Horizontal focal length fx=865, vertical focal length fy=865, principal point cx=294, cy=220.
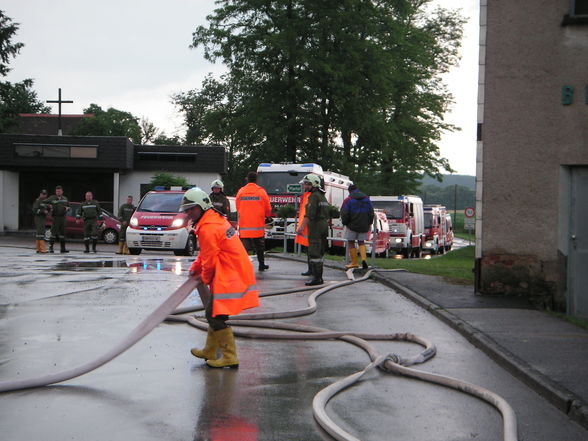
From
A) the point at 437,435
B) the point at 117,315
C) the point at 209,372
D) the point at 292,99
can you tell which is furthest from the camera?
the point at 292,99

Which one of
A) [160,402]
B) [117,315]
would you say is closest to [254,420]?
[160,402]

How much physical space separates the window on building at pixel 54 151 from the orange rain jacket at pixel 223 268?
3853 cm

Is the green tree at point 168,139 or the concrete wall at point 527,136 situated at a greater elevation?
the green tree at point 168,139

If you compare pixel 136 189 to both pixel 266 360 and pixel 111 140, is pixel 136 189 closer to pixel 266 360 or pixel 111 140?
pixel 111 140

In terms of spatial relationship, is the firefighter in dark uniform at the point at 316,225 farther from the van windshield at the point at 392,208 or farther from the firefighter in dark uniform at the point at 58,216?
the van windshield at the point at 392,208

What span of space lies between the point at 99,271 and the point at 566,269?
8823 mm

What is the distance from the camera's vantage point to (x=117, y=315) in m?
10.3

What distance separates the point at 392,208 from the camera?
Answer: 36438mm

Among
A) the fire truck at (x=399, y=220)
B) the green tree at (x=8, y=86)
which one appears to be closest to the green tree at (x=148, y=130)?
the green tree at (x=8, y=86)

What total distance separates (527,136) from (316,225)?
382 cm

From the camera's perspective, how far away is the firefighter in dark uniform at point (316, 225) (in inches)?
570

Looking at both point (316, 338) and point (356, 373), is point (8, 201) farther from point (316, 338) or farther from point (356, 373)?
point (356, 373)

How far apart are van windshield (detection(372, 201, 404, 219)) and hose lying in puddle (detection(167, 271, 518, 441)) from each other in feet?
81.5

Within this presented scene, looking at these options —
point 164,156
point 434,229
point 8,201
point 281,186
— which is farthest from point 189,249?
point 434,229
